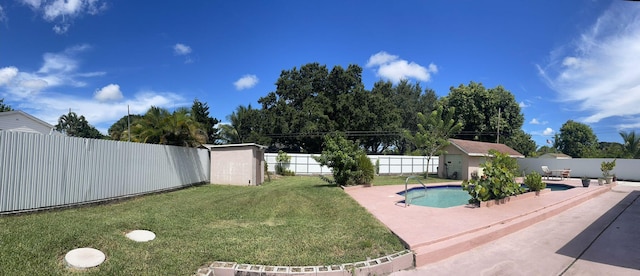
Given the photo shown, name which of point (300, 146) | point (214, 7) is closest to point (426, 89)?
point (300, 146)

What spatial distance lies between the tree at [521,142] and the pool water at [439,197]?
2648 cm

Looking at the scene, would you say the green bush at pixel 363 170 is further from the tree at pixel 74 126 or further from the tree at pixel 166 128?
the tree at pixel 74 126

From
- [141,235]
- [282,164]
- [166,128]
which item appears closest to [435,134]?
[282,164]

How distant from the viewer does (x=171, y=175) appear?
13.9 meters

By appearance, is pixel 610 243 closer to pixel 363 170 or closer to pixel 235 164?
pixel 363 170

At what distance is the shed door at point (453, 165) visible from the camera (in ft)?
77.9

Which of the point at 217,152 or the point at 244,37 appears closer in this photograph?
the point at 244,37

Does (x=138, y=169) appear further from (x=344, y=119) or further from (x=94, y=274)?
(x=344, y=119)

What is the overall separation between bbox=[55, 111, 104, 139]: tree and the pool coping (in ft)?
166

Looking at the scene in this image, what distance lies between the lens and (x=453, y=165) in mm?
24281

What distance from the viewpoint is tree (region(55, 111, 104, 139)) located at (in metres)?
46.5

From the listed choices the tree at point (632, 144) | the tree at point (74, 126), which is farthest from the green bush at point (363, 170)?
the tree at point (74, 126)

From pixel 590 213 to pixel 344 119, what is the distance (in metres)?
28.8

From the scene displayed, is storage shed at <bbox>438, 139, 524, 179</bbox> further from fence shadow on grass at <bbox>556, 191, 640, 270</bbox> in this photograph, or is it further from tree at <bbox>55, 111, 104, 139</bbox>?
tree at <bbox>55, 111, 104, 139</bbox>
